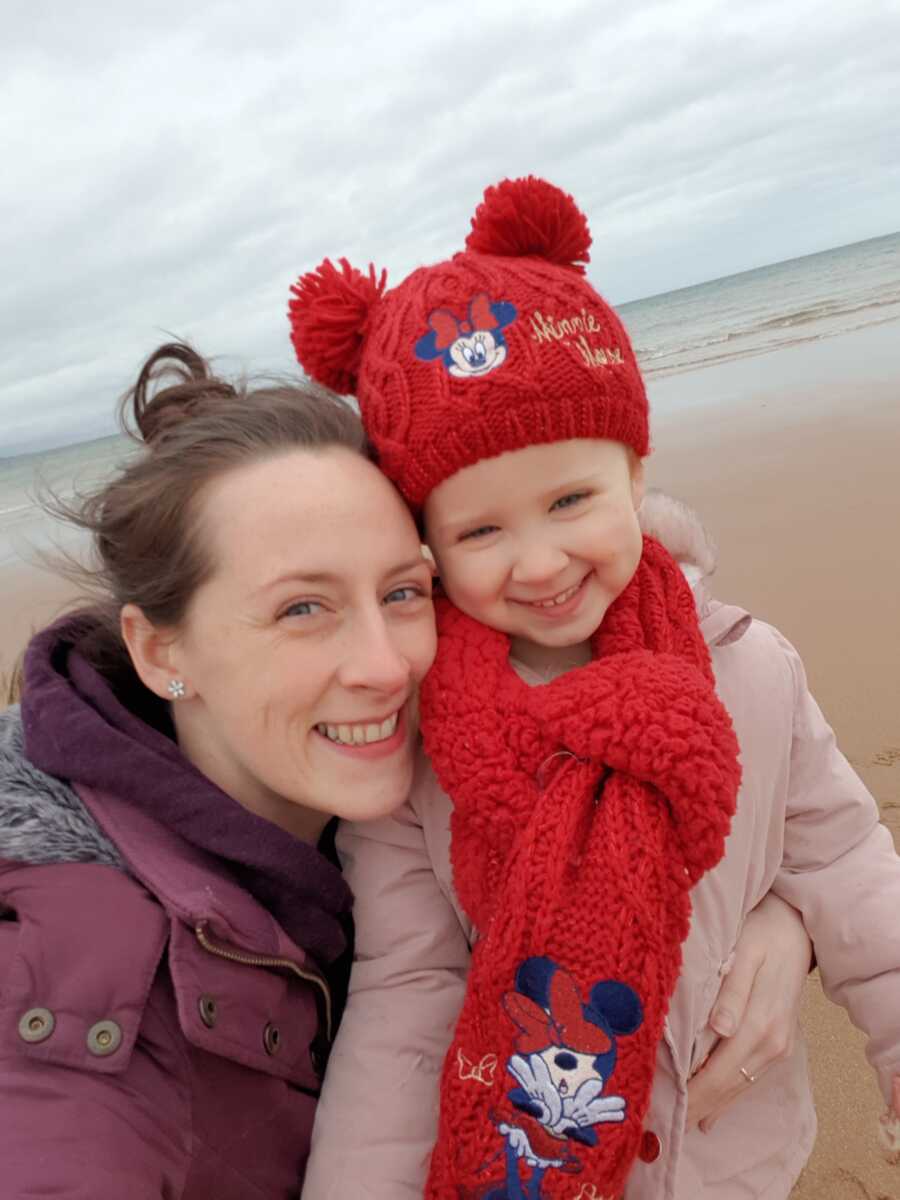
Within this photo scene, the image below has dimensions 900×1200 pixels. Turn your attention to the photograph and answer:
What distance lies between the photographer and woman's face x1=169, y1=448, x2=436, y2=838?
1.64m

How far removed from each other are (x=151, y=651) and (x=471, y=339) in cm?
90

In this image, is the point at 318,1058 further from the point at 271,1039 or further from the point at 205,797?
the point at 205,797

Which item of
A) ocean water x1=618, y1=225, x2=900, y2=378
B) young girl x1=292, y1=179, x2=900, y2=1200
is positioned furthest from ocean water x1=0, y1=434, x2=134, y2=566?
ocean water x1=618, y1=225, x2=900, y2=378

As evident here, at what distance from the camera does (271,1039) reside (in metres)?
1.51

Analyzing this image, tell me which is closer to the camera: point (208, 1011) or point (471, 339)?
point (208, 1011)

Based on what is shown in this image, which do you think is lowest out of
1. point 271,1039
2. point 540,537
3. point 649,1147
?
point 649,1147

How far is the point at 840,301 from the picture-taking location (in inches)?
738

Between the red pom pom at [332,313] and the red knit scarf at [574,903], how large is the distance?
862mm

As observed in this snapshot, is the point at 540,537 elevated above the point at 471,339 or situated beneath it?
situated beneath

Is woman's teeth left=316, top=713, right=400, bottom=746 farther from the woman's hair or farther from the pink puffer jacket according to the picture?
the woman's hair

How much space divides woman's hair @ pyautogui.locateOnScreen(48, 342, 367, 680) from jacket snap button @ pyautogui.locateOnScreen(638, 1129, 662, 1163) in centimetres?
131

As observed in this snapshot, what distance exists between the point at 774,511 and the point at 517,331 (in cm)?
517

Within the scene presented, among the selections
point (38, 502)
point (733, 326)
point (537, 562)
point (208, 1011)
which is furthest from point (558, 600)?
point (733, 326)

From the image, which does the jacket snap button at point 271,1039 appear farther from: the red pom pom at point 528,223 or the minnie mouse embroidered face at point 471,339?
the red pom pom at point 528,223
